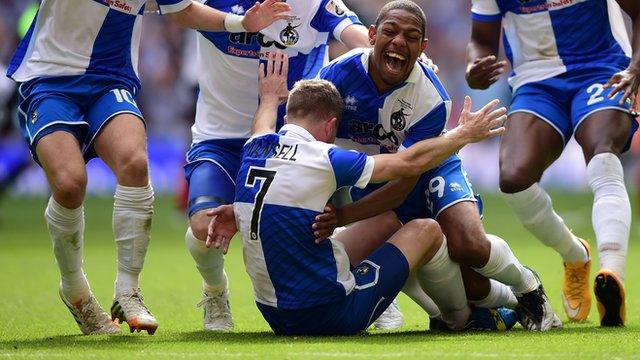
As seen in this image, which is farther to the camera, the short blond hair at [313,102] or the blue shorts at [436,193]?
the blue shorts at [436,193]

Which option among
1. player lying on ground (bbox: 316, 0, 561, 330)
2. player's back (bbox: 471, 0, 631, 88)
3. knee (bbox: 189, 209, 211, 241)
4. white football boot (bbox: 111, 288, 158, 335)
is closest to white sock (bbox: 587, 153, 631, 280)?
player lying on ground (bbox: 316, 0, 561, 330)

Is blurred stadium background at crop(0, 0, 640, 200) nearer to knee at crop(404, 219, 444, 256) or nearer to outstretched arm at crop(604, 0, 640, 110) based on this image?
outstretched arm at crop(604, 0, 640, 110)

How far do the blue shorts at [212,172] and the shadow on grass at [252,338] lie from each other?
824 millimetres

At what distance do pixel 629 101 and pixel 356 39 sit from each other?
5.79ft

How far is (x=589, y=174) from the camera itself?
787 centimetres

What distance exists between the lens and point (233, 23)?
298 inches

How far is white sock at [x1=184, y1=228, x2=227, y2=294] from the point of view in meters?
7.82

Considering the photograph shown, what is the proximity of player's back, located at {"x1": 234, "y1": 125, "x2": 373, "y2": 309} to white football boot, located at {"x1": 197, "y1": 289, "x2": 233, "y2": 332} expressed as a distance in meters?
1.16

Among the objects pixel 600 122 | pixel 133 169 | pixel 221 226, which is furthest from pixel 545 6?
pixel 133 169

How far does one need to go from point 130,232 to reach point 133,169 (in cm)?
42

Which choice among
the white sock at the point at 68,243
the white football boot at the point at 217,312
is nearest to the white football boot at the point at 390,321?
the white football boot at the point at 217,312

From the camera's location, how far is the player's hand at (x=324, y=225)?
21.7ft

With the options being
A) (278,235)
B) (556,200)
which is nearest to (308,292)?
(278,235)

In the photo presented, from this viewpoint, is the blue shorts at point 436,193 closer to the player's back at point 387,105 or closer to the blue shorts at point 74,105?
the player's back at point 387,105
